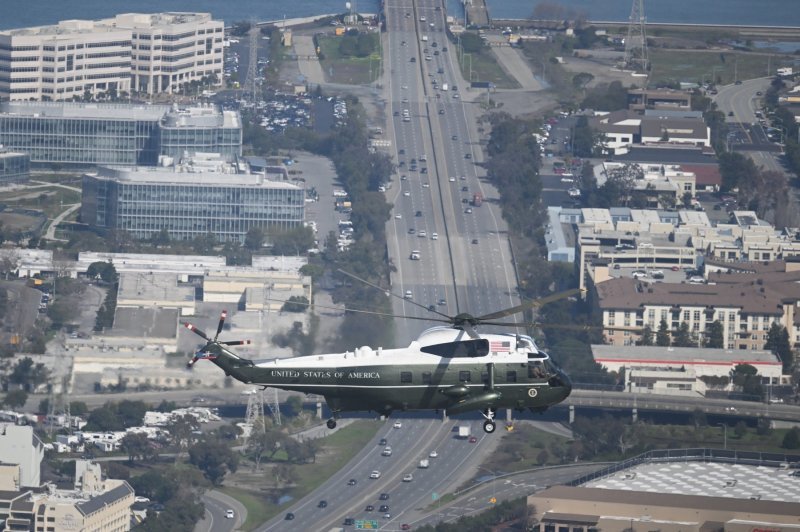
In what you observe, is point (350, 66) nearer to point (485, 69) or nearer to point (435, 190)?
point (485, 69)

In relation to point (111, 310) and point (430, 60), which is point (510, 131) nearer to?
point (430, 60)

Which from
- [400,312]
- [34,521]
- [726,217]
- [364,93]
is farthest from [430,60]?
[34,521]

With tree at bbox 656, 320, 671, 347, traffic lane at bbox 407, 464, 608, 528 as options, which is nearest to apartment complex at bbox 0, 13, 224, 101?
tree at bbox 656, 320, 671, 347

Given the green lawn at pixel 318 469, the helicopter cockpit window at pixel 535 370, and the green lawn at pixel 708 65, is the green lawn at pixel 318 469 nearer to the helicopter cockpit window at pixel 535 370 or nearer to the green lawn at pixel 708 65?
the helicopter cockpit window at pixel 535 370

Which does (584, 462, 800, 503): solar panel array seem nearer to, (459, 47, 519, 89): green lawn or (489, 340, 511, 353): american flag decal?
(489, 340, 511, 353): american flag decal

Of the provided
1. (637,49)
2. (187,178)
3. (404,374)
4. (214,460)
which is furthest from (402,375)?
(637,49)
